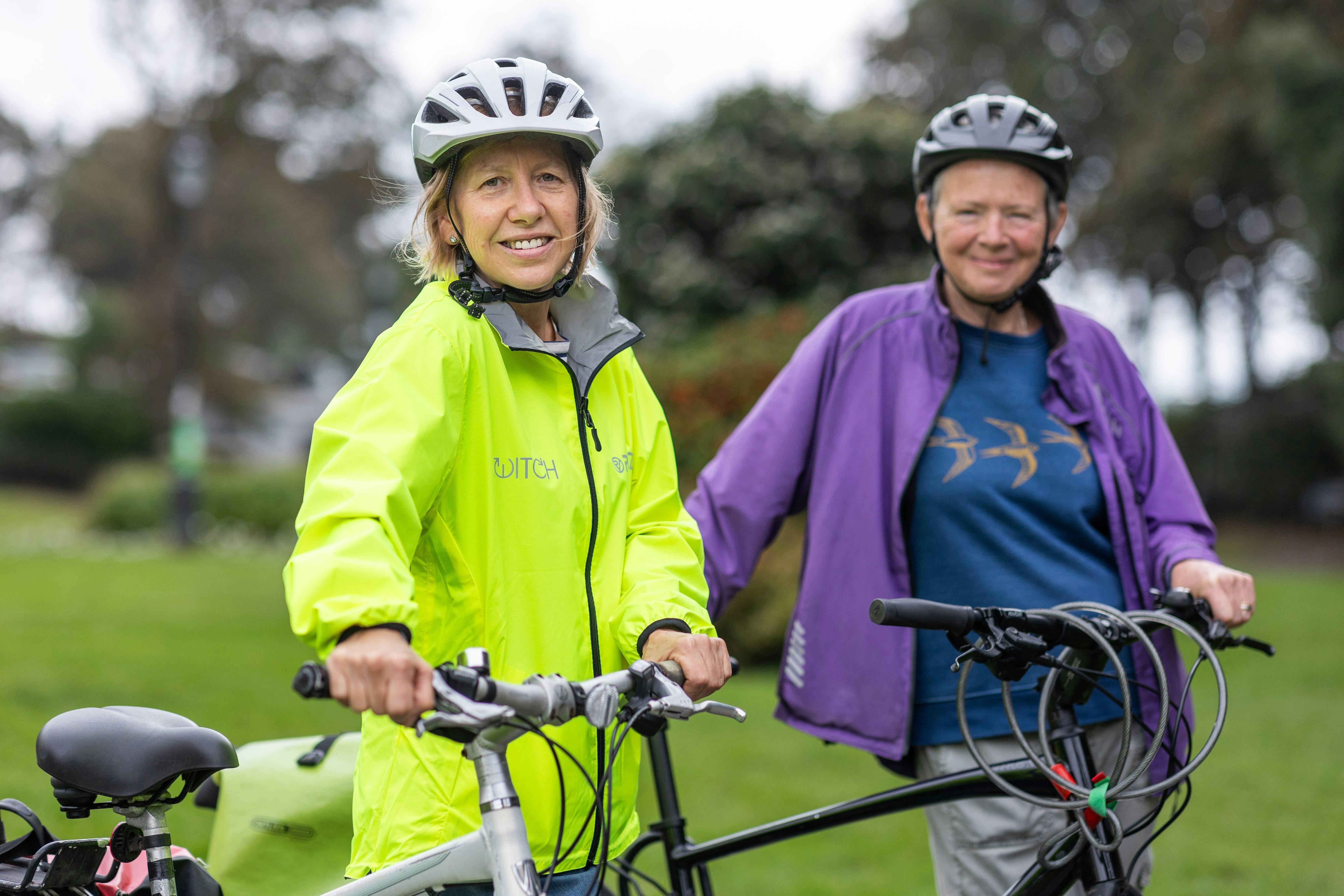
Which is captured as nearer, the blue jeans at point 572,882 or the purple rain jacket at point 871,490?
the blue jeans at point 572,882

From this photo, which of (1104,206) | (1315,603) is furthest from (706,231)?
(1104,206)

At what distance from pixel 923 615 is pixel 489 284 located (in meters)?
0.97

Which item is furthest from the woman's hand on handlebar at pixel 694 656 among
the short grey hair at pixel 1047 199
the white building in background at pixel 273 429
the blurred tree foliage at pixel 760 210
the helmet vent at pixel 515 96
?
the white building in background at pixel 273 429

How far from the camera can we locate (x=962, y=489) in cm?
295

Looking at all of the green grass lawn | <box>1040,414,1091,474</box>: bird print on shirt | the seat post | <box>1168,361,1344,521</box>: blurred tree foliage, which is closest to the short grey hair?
<box>1040,414,1091,474</box>: bird print on shirt

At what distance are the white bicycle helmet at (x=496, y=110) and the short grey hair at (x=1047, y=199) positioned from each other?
1.28 meters

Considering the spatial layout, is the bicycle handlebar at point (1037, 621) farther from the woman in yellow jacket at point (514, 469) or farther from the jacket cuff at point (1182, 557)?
the woman in yellow jacket at point (514, 469)

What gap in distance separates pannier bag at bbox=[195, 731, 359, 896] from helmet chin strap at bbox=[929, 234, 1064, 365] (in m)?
1.79

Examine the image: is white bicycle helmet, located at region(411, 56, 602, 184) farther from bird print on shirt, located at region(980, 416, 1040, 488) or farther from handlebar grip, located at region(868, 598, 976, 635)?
bird print on shirt, located at region(980, 416, 1040, 488)

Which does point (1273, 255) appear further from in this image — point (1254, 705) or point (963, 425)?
point (963, 425)

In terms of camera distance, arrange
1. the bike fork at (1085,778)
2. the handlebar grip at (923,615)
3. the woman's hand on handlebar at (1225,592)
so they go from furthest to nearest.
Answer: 1. the woman's hand on handlebar at (1225,592)
2. the bike fork at (1085,778)
3. the handlebar grip at (923,615)

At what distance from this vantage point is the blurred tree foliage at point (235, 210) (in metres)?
23.1

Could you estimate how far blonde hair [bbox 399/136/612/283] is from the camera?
2.30 m

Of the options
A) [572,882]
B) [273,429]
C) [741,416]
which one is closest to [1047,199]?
[572,882]
